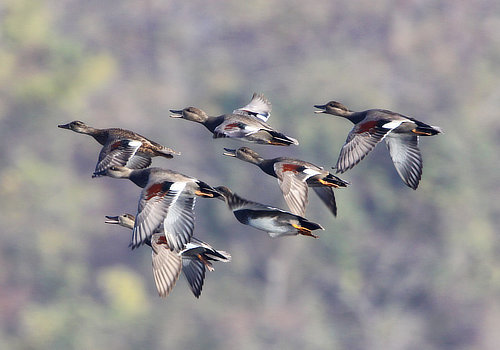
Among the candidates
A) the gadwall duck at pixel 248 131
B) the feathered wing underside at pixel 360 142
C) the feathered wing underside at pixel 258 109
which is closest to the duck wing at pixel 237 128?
the gadwall duck at pixel 248 131

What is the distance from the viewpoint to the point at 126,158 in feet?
47.8

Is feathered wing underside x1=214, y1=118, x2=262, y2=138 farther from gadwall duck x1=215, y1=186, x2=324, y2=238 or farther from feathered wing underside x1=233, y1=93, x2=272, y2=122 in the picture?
feathered wing underside x1=233, y1=93, x2=272, y2=122

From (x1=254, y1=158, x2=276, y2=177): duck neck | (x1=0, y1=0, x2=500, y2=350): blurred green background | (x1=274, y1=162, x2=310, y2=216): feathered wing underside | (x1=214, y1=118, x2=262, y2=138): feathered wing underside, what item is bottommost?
A: (x1=0, y1=0, x2=500, y2=350): blurred green background

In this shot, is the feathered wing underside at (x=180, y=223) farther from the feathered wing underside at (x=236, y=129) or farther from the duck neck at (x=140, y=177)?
the feathered wing underside at (x=236, y=129)

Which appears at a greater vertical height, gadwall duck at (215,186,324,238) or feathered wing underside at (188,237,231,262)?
gadwall duck at (215,186,324,238)

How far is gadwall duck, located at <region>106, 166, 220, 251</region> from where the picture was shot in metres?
13.1

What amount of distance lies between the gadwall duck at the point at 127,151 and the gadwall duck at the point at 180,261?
90 cm

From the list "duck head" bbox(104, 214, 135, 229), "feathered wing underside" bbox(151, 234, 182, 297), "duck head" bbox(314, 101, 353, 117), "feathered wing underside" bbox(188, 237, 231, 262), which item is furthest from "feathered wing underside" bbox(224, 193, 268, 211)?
"duck head" bbox(314, 101, 353, 117)

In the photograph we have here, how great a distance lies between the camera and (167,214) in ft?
43.8

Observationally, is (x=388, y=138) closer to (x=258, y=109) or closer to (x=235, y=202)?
(x=258, y=109)

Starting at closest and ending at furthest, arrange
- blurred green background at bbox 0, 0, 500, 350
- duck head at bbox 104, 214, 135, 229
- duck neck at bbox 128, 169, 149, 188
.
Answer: duck neck at bbox 128, 169, 149, 188, duck head at bbox 104, 214, 135, 229, blurred green background at bbox 0, 0, 500, 350

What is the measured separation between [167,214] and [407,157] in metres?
3.47

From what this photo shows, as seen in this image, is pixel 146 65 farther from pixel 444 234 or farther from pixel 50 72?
pixel 444 234

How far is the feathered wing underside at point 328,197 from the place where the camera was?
1488 cm
